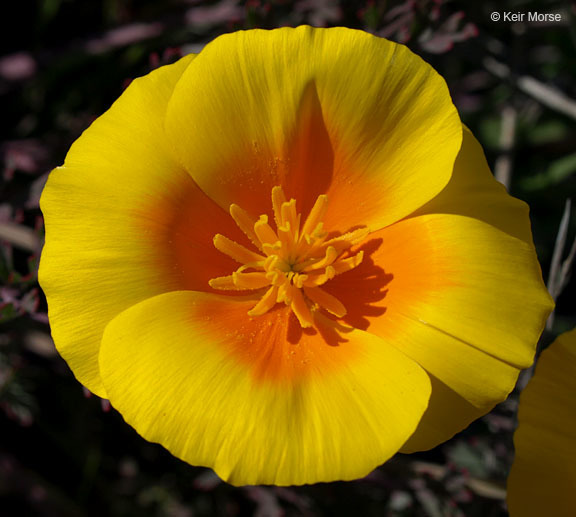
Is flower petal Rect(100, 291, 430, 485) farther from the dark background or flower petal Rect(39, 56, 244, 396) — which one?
the dark background

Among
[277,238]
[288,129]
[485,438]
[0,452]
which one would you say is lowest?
[485,438]

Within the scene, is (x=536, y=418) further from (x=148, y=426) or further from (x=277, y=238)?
(x=148, y=426)

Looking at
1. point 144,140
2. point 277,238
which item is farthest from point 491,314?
point 144,140

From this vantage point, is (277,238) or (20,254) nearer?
(277,238)

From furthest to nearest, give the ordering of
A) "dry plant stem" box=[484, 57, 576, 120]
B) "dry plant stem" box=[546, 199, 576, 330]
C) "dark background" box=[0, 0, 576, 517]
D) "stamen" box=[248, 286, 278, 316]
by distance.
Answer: "dry plant stem" box=[484, 57, 576, 120]
"dark background" box=[0, 0, 576, 517]
"dry plant stem" box=[546, 199, 576, 330]
"stamen" box=[248, 286, 278, 316]

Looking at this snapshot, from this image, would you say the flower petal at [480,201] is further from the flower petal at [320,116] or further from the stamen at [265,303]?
the stamen at [265,303]

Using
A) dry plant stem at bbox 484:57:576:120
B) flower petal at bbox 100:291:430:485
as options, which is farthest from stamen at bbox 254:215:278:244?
dry plant stem at bbox 484:57:576:120

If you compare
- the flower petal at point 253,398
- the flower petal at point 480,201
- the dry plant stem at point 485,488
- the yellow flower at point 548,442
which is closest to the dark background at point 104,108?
the dry plant stem at point 485,488
